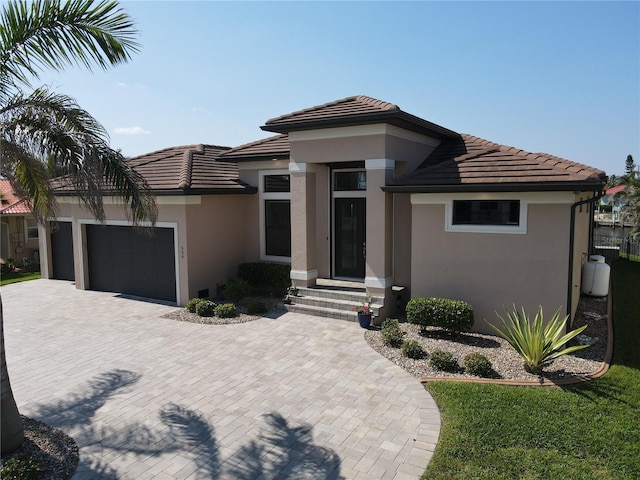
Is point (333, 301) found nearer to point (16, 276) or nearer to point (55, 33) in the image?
point (55, 33)

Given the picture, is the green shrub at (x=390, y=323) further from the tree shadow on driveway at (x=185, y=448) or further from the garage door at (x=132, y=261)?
the garage door at (x=132, y=261)

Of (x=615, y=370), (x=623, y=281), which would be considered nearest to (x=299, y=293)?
(x=615, y=370)

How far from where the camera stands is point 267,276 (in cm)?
1437

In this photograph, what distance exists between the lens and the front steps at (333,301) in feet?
39.5

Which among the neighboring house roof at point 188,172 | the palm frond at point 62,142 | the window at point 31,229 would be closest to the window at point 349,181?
the neighboring house roof at point 188,172

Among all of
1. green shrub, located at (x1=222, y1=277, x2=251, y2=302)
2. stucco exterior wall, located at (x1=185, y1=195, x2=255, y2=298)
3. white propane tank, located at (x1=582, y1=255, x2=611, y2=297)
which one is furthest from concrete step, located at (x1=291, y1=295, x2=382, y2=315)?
white propane tank, located at (x1=582, y1=255, x2=611, y2=297)

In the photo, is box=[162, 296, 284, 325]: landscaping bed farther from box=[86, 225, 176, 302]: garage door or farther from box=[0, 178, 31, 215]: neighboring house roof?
box=[0, 178, 31, 215]: neighboring house roof

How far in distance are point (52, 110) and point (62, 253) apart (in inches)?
549

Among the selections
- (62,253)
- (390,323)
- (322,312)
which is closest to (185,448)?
(390,323)

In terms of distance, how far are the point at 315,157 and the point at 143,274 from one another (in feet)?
24.0

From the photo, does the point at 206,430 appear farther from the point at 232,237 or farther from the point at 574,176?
the point at 232,237

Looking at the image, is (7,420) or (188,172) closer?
(7,420)

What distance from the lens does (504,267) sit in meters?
10.4

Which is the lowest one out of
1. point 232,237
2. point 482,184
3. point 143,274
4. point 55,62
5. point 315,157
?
point 143,274
